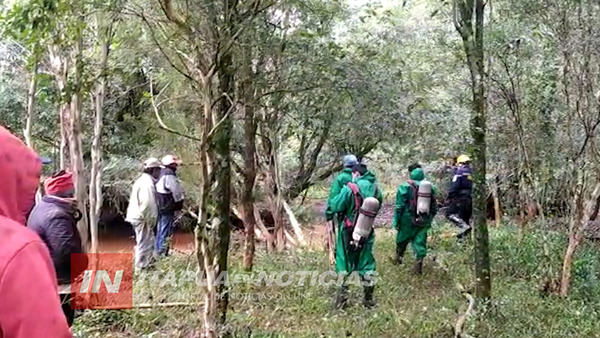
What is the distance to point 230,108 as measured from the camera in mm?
4512

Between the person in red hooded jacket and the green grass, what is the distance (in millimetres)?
3862

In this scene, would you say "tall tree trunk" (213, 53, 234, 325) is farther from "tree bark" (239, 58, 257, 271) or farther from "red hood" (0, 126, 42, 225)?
"red hood" (0, 126, 42, 225)

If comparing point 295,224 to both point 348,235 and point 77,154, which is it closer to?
point 348,235

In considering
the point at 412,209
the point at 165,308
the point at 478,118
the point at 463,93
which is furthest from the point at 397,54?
the point at 165,308

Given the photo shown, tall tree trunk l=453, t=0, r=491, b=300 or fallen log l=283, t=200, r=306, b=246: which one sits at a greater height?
tall tree trunk l=453, t=0, r=491, b=300

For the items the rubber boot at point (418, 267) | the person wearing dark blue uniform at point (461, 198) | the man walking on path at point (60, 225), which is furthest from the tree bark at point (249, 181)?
the person wearing dark blue uniform at point (461, 198)

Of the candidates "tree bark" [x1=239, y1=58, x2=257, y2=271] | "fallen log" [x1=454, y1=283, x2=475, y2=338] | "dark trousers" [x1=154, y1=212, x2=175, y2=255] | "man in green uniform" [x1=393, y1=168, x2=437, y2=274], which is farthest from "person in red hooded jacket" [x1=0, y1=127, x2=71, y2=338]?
"dark trousers" [x1=154, y1=212, x2=175, y2=255]

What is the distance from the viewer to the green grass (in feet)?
17.3

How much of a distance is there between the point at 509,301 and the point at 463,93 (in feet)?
16.3

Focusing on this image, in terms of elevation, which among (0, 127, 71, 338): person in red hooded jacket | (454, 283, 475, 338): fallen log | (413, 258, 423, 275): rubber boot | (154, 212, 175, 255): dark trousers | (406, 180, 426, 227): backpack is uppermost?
(0, 127, 71, 338): person in red hooded jacket

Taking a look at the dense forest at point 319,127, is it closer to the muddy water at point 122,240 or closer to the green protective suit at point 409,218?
the green protective suit at point 409,218

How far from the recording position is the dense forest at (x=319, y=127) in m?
4.70

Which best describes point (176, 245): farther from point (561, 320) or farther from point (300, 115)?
point (561, 320)

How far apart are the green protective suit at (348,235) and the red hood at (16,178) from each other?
541 cm
